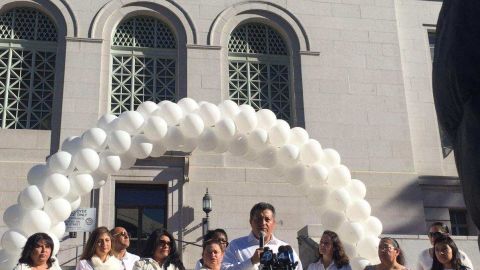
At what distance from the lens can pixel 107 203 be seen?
14633mm

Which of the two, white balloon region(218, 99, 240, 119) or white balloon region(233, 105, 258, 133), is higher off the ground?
white balloon region(218, 99, 240, 119)

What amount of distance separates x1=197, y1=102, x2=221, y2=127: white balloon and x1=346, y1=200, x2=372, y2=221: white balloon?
2987 millimetres

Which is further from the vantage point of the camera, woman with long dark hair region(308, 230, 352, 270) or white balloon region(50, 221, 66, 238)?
white balloon region(50, 221, 66, 238)

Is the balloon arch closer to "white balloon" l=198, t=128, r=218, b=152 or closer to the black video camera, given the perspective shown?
"white balloon" l=198, t=128, r=218, b=152

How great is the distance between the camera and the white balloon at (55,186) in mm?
9297

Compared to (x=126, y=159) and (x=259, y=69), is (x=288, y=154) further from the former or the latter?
(x=259, y=69)

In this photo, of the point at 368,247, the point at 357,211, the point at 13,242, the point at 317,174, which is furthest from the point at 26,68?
the point at 368,247

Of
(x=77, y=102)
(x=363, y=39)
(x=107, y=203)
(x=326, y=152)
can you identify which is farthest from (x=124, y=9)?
(x=326, y=152)

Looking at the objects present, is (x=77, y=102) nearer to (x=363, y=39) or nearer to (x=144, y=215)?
(x=144, y=215)

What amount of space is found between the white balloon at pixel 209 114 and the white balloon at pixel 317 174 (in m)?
2.03

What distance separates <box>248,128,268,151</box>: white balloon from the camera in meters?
10.4

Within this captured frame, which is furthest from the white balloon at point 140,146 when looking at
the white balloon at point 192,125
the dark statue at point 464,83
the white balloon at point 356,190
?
the dark statue at point 464,83

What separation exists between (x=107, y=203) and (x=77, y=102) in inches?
118

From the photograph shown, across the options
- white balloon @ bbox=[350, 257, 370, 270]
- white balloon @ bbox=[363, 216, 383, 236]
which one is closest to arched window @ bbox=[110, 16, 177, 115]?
white balloon @ bbox=[363, 216, 383, 236]
